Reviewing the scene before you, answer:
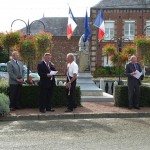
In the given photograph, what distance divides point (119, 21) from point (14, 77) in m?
29.1

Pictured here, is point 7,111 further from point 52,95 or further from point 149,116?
point 149,116

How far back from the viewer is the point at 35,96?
12.6m

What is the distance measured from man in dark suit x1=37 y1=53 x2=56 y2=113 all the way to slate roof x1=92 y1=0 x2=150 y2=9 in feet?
93.8

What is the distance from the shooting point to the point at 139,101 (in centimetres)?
1311

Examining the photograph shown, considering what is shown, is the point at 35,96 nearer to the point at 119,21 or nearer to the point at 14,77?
the point at 14,77

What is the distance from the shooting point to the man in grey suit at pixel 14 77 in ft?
39.2

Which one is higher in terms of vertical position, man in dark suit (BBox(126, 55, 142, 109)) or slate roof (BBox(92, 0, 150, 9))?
slate roof (BBox(92, 0, 150, 9))

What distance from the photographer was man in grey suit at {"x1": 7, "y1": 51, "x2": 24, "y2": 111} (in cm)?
1196

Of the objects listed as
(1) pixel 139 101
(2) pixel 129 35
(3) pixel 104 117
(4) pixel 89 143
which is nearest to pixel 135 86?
(1) pixel 139 101

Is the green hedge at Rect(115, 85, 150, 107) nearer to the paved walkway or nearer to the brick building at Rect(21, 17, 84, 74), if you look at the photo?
the paved walkway

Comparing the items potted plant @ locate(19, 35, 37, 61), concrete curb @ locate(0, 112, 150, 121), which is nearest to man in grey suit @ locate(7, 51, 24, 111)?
concrete curb @ locate(0, 112, 150, 121)

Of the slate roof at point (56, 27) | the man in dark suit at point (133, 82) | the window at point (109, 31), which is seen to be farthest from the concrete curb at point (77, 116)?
the slate roof at point (56, 27)

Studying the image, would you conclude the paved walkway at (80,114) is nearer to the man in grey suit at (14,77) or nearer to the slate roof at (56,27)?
the man in grey suit at (14,77)

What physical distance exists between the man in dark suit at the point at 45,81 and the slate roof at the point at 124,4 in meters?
28.6
